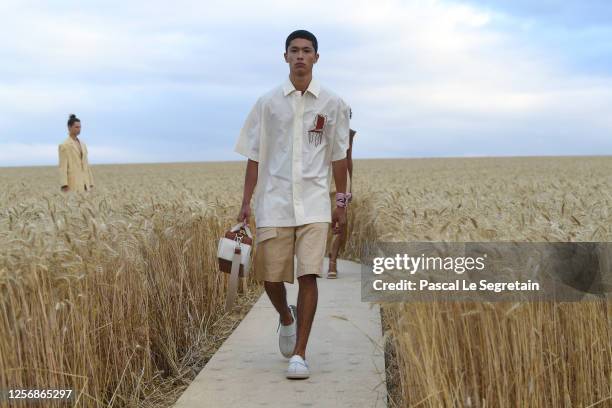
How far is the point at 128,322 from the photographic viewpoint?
14.7ft

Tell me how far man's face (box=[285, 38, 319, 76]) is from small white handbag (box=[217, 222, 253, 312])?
3.42 feet

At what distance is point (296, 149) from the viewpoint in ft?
14.8

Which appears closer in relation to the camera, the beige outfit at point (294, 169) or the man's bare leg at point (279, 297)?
the beige outfit at point (294, 169)

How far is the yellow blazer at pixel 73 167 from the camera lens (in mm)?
10031

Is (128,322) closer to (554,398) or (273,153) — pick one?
(273,153)

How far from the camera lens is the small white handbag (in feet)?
15.3

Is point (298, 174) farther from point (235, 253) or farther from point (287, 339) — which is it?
point (287, 339)

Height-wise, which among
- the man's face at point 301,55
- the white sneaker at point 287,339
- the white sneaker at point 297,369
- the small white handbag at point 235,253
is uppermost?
the man's face at point 301,55

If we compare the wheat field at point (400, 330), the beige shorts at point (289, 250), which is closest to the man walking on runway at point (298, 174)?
the beige shorts at point (289, 250)

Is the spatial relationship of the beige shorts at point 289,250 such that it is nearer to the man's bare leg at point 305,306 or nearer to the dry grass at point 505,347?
the man's bare leg at point 305,306

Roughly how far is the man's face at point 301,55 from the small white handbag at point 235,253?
3.42 feet

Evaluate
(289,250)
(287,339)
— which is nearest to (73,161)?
(287,339)

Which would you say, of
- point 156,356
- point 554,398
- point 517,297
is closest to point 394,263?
point 517,297

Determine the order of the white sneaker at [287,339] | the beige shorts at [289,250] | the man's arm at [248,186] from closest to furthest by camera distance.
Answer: the beige shorts at [289,250] → the man's arm at [248,186] → the white sneaker at [287,339]
